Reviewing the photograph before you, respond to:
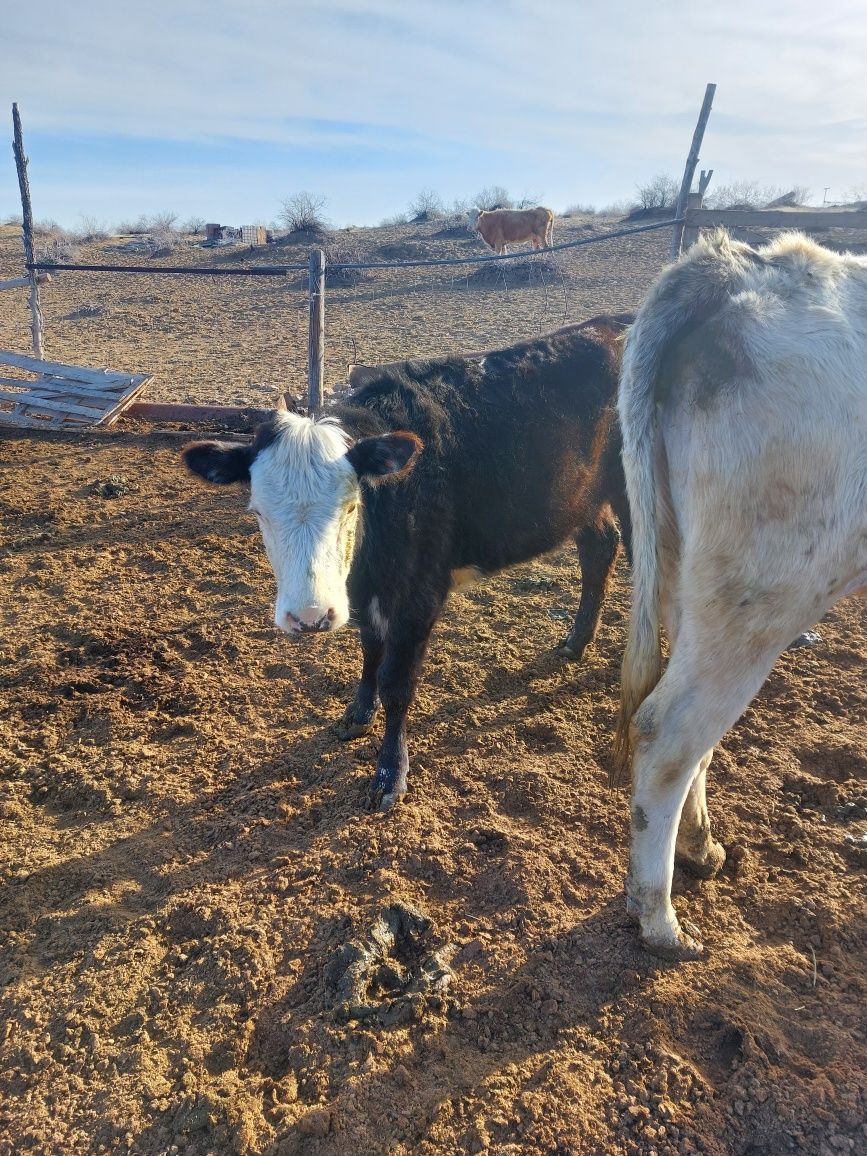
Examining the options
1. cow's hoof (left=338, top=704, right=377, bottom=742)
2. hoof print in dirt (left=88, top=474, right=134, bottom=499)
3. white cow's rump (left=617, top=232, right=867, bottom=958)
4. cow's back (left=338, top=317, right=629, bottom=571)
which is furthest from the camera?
hoof print in dirt (left=88, top=474, right=134, bottom=499)

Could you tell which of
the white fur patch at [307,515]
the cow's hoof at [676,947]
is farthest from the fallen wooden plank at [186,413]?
the cow's hoof at [676,947]

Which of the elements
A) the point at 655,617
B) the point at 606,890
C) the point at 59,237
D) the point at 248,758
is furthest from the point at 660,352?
the point at 59,237

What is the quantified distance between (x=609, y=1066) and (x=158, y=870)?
5.85 ft

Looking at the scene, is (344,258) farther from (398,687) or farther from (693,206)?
(398,687)

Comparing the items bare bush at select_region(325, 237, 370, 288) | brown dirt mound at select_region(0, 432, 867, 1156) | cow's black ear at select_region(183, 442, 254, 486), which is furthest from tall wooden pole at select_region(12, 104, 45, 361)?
cow's black ear at select_region(183, 442, 254, 486)

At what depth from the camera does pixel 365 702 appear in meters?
3.69

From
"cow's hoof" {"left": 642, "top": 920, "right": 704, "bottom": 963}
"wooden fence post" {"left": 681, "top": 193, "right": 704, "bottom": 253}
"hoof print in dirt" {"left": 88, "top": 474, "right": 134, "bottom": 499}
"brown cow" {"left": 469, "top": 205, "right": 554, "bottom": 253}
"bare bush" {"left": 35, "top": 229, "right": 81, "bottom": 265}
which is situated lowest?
"cow's hoof" {"left": 642, "top": 920, "right": 704, "bottom": 963}

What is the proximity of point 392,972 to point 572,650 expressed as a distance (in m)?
2.37

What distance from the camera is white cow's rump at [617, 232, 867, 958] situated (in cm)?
197

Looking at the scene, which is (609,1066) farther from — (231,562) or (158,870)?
(231,562)

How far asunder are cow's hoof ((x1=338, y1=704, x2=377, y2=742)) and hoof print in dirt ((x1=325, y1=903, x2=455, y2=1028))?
116 cm

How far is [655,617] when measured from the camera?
2410 millimetres

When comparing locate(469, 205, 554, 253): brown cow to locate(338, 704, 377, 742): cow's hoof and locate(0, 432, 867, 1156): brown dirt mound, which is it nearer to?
locate(0, 432, 867, 1156): brown dirt mound

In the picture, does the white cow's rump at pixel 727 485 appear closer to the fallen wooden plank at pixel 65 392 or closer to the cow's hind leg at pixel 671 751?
the cow's hind leg at pixel 671 751
